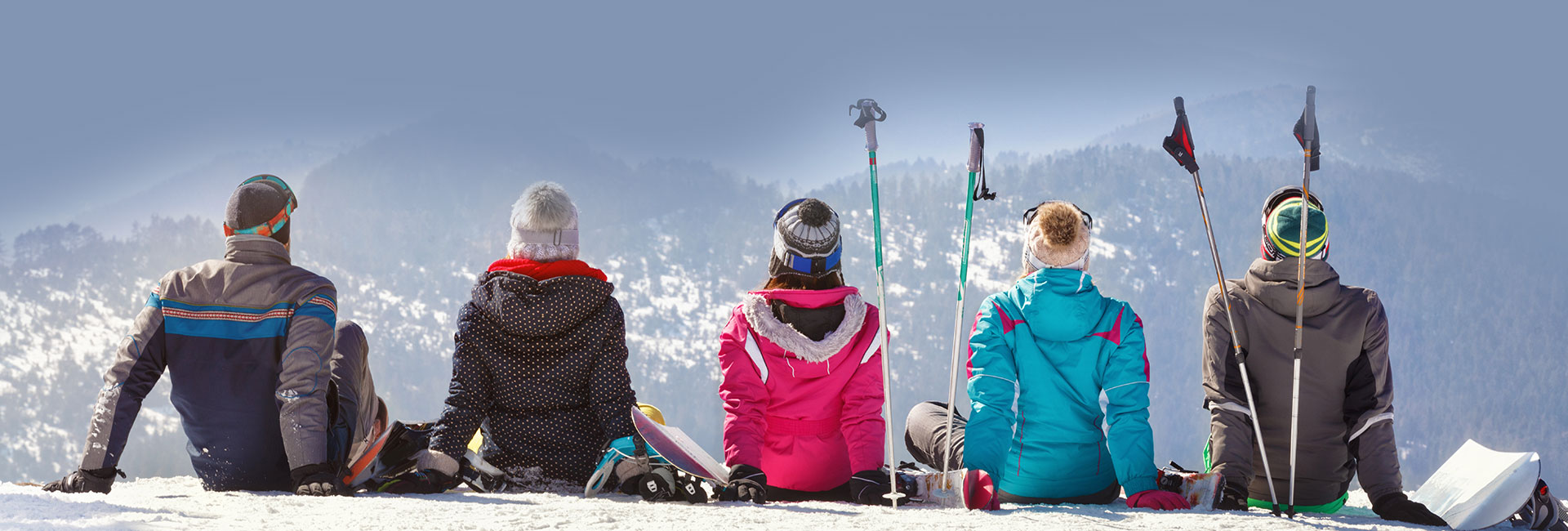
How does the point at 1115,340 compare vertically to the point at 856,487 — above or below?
above

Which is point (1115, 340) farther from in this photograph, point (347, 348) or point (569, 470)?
point (347, 348)

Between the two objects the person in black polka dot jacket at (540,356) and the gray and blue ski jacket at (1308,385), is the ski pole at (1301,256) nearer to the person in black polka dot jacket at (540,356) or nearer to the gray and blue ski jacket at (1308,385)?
the gray and blue ski jacket at (1308,385)

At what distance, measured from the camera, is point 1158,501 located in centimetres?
532

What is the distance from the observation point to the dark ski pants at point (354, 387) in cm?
597

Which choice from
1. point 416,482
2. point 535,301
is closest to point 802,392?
point 535,301

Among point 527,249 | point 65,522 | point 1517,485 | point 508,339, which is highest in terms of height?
point 527,249

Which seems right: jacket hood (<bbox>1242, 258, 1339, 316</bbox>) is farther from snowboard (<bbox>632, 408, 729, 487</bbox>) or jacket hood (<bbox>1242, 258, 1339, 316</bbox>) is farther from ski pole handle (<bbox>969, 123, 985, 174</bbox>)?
snowboard (<bbox>632, 408, 729, 487</bbox>)

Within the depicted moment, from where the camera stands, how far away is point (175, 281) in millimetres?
5422

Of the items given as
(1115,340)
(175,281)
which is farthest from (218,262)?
(1115,340)

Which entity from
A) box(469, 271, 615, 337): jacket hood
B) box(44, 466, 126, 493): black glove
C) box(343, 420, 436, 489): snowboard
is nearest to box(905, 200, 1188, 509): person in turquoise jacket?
box(469, 271, 615, 337): jacket hood

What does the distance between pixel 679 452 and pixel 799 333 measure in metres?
0.71

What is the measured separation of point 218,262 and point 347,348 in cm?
83

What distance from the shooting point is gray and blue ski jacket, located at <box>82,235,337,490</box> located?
17.7 feet

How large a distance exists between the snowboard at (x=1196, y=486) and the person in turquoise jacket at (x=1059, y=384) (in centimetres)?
9
